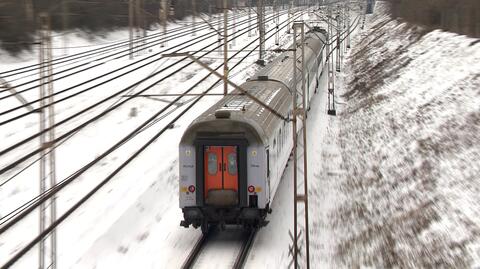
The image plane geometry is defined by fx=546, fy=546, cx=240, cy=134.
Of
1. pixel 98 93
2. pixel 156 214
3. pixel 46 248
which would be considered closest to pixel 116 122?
pixel 98 93

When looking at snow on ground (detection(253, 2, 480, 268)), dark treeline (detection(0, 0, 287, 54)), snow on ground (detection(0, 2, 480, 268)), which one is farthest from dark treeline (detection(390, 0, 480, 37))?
dark treeline (detection(0, 0, 287, 54))

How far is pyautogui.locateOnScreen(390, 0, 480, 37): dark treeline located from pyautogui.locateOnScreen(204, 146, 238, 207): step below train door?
2399 centimetres

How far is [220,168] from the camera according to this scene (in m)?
13.8

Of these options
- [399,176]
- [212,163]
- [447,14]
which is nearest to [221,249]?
[212,163]

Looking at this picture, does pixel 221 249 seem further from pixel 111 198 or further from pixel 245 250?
pixel 111 198

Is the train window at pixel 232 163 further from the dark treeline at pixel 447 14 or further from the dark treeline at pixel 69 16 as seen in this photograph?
the dark treeline at pixel 447 14

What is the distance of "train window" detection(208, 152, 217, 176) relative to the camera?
13820mm

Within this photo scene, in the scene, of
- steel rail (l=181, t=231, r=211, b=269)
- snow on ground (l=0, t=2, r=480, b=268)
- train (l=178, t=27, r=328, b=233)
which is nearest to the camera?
steel rail (l=181, t=231, r=211, b=269)

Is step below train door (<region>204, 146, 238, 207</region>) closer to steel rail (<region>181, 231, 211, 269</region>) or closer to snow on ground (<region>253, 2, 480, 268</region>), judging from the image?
steel rail (<region>181, 231, 211, 269</region>)

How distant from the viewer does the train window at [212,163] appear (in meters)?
13.8

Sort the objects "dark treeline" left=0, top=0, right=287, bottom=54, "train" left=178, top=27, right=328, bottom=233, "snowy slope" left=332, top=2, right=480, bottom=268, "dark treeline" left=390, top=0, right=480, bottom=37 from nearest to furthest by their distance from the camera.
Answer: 1. "snowy slope" left=332, top=2, right=480, bottom=268
2. "train" left=178, top=27, right=328, bottom=233
3. "dark treeline" left=390, top=0, right=480, bottom=37
4. "dark treeline" left=0, top=0, right=287, bottom=54

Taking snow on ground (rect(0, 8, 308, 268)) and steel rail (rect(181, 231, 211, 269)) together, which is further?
snow on ground (rect(0, 8, 308, 268))

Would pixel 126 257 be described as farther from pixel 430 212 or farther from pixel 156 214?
pixel 430 212

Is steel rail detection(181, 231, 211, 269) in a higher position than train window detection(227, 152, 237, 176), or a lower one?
lower
